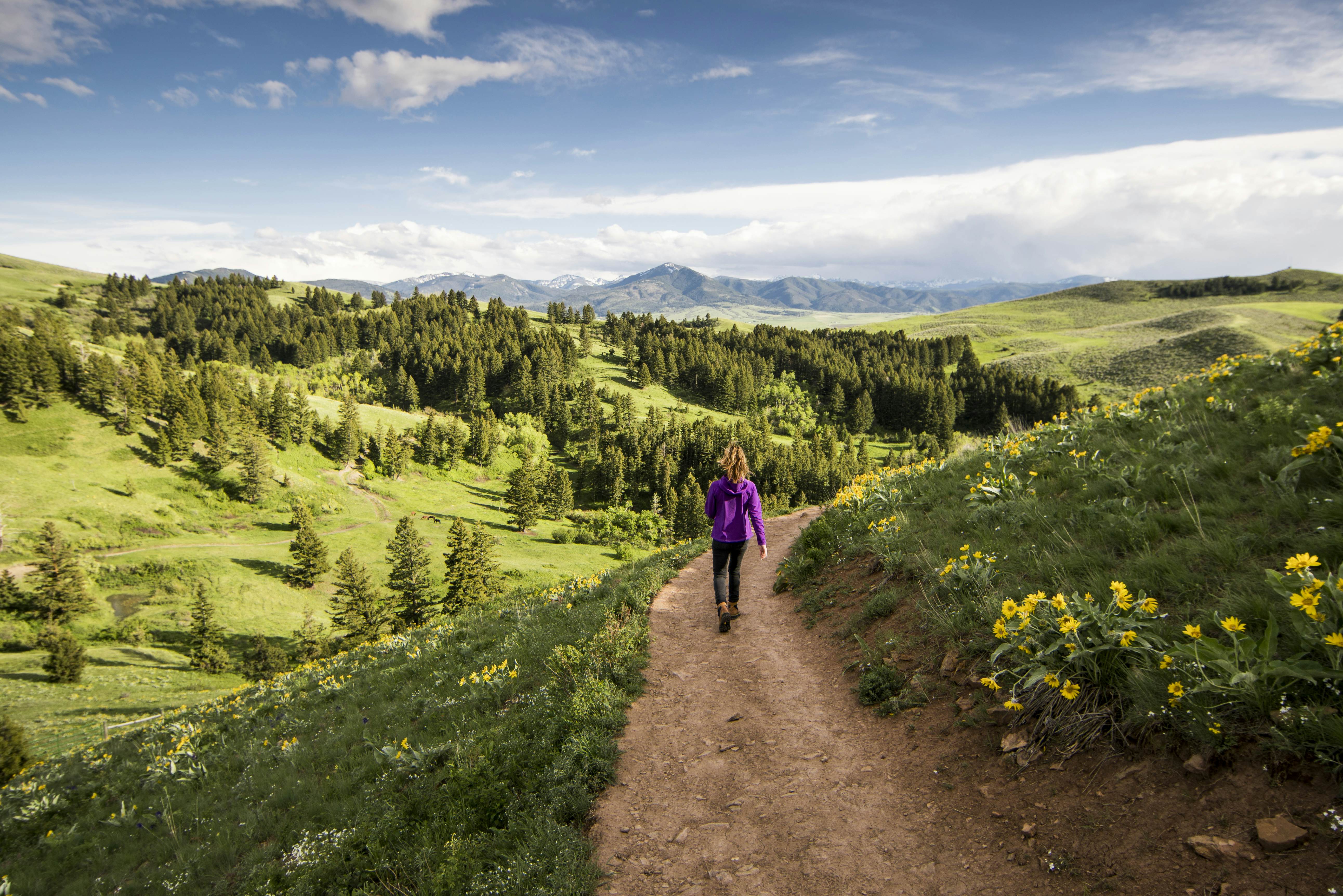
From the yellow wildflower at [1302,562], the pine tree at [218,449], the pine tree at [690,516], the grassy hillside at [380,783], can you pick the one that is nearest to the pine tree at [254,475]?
the pine tree at [218,449]

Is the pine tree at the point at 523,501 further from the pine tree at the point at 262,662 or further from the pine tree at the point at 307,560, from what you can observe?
the pine tree at the point at 262,662

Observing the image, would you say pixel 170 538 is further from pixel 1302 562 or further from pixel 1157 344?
pixel 1157 344

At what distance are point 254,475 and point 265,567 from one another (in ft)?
74.5

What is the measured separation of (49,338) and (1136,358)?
221m

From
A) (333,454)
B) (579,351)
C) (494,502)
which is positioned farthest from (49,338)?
(579,351)

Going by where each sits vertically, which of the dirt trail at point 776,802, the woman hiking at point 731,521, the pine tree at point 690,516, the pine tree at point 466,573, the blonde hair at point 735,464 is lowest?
the pine tree at point 690,516

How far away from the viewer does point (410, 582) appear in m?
49.6

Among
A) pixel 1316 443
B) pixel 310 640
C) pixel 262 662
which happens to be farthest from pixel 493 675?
pixel 310 640

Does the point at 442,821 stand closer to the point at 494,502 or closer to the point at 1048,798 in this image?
the point at 1048,798

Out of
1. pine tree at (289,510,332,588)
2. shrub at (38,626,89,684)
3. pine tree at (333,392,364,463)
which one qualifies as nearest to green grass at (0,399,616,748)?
shrub at (38,626,89,684)

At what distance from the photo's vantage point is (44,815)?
9.41 m

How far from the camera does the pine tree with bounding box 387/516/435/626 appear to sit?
1924 inches

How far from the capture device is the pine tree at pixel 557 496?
93562 millimetres

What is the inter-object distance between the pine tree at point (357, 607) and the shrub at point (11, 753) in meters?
29.1
